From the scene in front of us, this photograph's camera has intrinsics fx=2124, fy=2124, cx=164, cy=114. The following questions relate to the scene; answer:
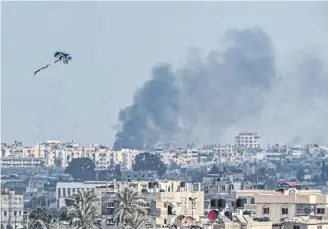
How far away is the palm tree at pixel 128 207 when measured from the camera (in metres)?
66.9

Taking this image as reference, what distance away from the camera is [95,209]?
223ft

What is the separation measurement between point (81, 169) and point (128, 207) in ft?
400

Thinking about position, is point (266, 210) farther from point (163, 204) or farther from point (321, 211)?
point (163, 204)

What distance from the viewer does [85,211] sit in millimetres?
66250

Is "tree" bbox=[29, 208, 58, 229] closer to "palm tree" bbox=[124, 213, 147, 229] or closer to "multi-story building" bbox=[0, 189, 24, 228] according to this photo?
"palm tree" bbox=[124, 213, 147, 229]

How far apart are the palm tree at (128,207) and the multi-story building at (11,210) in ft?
19.2

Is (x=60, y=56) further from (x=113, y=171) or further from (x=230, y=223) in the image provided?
(x=113, y=171)

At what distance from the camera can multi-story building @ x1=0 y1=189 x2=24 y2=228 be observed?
257 ft

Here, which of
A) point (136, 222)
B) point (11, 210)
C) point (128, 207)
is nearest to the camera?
point (136, 222)

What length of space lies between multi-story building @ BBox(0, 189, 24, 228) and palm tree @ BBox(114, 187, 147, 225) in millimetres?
5851

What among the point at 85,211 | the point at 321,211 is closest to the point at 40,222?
the point at 85,211

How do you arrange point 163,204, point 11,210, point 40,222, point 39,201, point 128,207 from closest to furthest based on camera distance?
point 40,222 < point 128,207 < point 163,204 < point 11,210 < point 39,201

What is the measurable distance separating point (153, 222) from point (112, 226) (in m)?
4.68

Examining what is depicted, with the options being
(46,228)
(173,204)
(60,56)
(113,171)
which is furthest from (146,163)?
(60,56)
